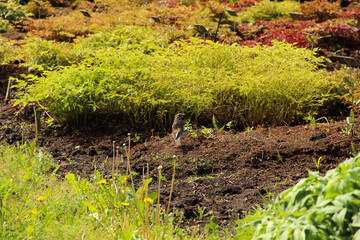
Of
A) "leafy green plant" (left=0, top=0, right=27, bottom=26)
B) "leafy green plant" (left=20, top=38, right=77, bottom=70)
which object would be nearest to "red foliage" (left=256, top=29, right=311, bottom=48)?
"leafy green plant" (left=20, top=38, right=77, bottom=70)

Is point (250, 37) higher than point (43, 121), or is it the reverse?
point (250, 37)

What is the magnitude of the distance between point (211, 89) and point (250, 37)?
4.76m

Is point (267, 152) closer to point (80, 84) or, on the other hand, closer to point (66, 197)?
point (66, 197)

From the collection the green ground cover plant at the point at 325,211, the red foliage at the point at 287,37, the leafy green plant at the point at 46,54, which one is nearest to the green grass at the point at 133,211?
the green ground cover plant at the point at 325,211

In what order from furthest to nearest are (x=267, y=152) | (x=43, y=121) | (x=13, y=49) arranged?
(x=13, y=49) → (x=43, y=121) → (x=267, y=152)

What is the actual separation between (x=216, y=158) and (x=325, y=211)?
221cm

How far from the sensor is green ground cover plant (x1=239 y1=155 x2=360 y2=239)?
1549 mm

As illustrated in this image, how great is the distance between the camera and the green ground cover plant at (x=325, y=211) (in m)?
1.55

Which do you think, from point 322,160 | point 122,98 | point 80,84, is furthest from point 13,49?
point 322,160

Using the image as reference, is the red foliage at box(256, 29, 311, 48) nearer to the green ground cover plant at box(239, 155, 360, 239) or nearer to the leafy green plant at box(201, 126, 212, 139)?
the leafy green plant at box(201, 126, 212, 139)

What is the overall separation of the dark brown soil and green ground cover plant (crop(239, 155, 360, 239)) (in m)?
1.08

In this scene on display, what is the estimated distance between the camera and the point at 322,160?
3445 millimetres

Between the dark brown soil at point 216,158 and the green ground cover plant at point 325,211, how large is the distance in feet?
3.56

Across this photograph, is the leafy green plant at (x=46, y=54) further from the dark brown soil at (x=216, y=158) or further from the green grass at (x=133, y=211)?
the green grass at (x=133, y=211)
